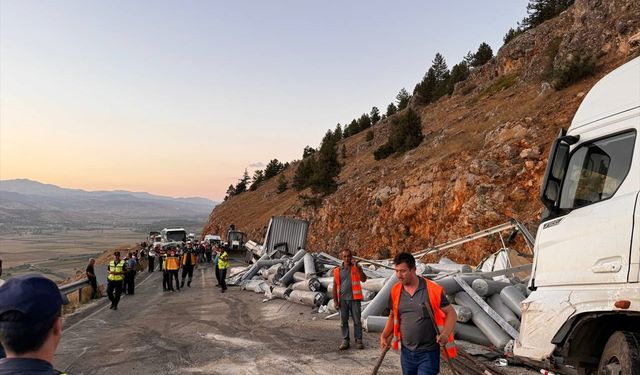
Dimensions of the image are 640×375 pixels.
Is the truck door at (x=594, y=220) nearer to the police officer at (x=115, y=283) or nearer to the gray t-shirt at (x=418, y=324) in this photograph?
the gray t-shirt at (x=418, y=324)

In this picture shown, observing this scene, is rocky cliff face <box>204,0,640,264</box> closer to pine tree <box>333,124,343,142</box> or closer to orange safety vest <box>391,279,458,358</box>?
orange safety vest <box>391,279,458,358</box>

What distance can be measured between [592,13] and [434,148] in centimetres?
1203

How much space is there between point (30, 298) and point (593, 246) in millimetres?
4721

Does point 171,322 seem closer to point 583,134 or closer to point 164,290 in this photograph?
point 164,290

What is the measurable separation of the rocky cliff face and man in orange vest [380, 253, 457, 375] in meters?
14.9

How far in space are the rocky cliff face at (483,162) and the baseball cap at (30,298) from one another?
Result: 59.7ft

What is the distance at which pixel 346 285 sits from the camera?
30.1 ft

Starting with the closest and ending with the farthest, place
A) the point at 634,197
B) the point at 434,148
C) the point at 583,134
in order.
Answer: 1. the point at 634,197
2. the point at 583,134
3. the point at 434,148

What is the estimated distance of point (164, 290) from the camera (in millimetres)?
19328

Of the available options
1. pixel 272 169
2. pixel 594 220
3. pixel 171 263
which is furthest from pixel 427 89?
pixel 594 220

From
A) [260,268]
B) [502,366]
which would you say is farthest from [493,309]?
[260,268]

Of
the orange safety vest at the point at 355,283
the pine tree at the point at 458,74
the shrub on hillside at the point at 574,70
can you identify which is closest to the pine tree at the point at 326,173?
the pine tree at the point at 458,74

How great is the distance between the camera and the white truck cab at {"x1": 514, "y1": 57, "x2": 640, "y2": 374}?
14.0 feet

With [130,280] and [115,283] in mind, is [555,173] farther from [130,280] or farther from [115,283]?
[130,280]
